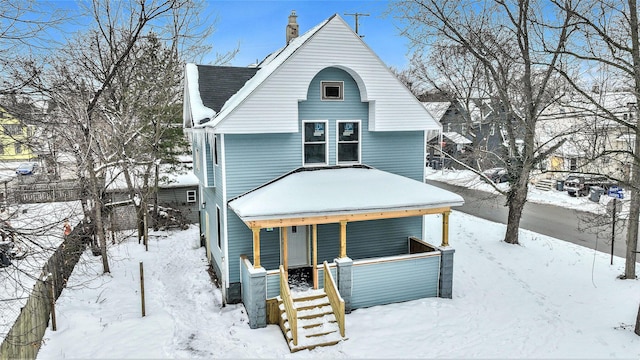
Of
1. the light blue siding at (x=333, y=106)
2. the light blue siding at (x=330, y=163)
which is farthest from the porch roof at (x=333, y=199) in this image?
the light blue siding at (x=333, y=106)

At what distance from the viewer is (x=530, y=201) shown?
1089 inches

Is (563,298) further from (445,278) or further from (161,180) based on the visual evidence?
(161,180)

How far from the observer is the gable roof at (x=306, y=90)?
11.1 metres

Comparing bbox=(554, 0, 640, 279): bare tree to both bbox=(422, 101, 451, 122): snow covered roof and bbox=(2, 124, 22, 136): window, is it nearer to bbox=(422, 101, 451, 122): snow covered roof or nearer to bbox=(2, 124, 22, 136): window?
bbox=(2, 124, 22, 136): window

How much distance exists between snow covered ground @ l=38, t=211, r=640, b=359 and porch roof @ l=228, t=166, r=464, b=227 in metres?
2.53

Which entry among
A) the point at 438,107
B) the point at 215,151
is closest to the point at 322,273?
the point at 215,151

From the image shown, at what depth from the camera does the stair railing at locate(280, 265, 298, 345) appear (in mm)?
9148

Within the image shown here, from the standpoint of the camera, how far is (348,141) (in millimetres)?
12602

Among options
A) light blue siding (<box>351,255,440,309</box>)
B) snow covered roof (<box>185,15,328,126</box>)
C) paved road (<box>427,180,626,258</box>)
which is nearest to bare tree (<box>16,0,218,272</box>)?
snow covered roof (<box>185,15,328,126</box>)

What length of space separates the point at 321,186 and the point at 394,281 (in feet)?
10.5

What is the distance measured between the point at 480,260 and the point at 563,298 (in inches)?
134

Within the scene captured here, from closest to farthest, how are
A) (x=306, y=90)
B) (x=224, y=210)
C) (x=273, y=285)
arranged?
1. (x=273, y=285)
2. (x=224, y=210)
3. (x=306, y=90)

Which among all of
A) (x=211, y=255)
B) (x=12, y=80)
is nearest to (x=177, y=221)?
(x=211, y=255)

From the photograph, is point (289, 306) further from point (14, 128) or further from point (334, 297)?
point (14, 128)
